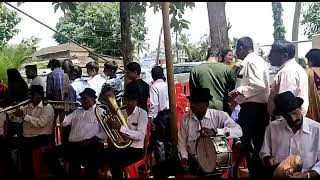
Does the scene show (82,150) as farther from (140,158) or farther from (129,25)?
(129,25)

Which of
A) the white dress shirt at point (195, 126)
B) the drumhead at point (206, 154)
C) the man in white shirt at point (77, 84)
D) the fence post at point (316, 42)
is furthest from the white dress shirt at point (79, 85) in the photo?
the fence post at point (316, 42)

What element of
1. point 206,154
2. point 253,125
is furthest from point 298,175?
point 253,125

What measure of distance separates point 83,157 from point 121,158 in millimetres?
610

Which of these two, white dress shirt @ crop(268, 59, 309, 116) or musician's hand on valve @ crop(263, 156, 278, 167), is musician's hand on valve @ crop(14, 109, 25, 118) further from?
musician's hand on valve @ crop(263, 156, 278, 167)

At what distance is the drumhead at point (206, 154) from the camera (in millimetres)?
3588

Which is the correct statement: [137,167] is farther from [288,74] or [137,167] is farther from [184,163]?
[288,74]

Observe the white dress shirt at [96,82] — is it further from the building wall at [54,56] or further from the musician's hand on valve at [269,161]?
the building wall at [54,56]

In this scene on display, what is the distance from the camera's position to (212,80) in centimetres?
487

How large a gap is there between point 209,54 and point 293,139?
1854mm

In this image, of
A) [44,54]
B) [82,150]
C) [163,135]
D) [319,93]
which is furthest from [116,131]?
[44,54]

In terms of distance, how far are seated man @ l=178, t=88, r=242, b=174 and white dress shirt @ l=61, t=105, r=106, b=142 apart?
3.98 ft

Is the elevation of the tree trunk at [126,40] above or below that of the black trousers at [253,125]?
above

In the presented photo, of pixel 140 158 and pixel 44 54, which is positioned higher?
pixel 44 54

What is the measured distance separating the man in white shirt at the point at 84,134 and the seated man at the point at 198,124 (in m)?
1.21
